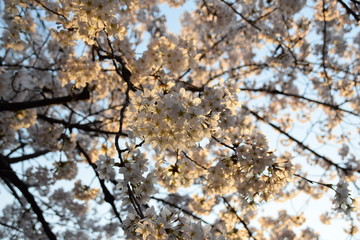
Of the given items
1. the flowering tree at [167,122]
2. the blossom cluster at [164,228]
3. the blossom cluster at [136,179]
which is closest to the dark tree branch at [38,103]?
the flowering tree at [167,122]

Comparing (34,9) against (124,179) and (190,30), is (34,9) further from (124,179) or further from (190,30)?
(190,30)

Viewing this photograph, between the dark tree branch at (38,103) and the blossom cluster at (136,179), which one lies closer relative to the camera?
the blossom cluster at (136,179)

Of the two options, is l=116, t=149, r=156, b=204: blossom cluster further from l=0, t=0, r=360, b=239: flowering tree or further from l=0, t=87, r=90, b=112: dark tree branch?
l=0, t=87, r=90, b=112: dark tree branch

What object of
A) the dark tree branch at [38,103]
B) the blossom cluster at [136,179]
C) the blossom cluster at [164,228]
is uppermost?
the dark tree branch at [38,103]

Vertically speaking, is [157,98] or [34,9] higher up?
[34,9]

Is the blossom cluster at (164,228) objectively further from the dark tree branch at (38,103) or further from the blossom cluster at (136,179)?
the dark tree branch at (38,103)

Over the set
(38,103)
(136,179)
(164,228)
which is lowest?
(164,228)

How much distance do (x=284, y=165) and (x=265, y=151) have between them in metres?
0.25

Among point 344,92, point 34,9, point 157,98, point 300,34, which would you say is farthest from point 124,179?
point 344,92

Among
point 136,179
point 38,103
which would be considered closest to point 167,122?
point 136,179

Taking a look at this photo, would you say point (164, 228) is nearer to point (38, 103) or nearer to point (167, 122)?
point (167, 122)

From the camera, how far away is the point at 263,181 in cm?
284

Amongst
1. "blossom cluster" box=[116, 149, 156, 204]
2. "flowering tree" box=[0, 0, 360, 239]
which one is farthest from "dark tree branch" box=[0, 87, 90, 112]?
"blossom cluster" box=[116, 149, 156, 204]

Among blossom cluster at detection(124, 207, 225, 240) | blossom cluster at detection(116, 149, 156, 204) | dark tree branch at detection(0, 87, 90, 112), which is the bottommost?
blossom cluster at detection(124, 207, 225, 240)
